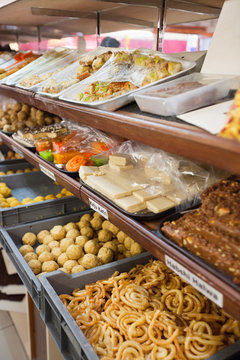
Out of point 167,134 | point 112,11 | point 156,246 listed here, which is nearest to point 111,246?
point 156,246

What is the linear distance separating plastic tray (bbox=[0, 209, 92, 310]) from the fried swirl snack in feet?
0.67

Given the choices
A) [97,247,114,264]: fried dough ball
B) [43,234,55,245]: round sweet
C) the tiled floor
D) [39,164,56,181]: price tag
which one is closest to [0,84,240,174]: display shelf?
[39,164,56,181]: price tag

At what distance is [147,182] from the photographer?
60.9 inches

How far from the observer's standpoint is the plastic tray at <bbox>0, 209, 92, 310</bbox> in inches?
67.7

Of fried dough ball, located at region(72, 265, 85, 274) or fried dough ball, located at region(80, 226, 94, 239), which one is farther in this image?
fried dough ball, located at region(80, 226, 94, 239)

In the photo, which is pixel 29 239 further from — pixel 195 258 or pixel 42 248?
pixel 195 258

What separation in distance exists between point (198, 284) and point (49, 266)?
1.16 meters

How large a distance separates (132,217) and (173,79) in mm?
645

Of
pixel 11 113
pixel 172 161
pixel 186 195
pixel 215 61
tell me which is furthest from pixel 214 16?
pixel 11 113

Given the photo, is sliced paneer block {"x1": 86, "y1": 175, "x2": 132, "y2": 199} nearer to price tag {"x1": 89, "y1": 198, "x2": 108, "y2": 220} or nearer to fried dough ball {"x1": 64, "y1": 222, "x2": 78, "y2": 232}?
price tag {"x1": 89, "y1": 198, "x2": 108, "y2": 220}

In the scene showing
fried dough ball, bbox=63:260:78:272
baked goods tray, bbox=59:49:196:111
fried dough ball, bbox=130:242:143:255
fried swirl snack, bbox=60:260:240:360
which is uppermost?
baked goods tray, bbox=59:49:196:111

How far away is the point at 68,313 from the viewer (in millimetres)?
1369

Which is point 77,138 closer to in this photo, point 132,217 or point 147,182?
point 147,182

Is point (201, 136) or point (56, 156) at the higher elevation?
point (201, 136)
